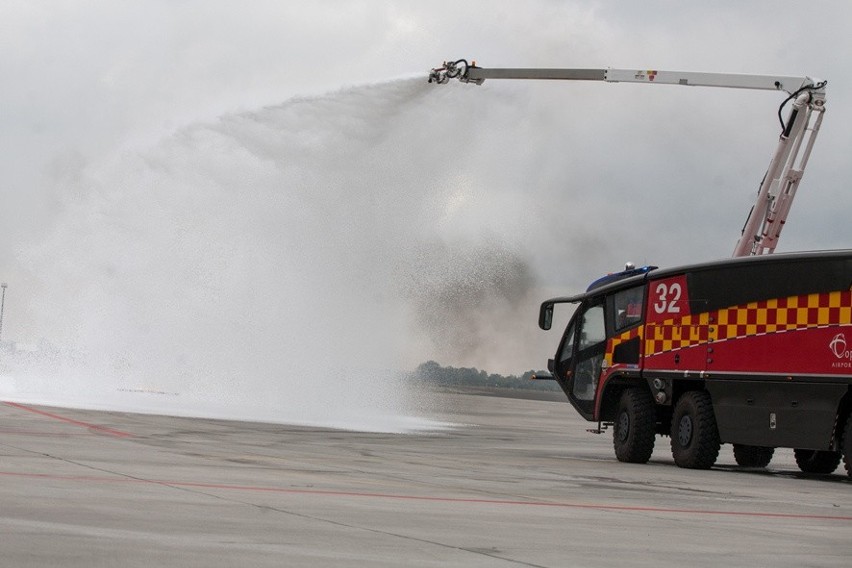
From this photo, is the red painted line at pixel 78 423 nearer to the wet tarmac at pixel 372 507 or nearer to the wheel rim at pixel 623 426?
the wet tarmac at pixel 372 507

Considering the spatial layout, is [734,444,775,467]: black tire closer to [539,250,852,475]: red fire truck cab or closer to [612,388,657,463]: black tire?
[539,250,852,475]: red fire truck cab

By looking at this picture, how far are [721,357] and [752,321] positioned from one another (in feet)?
2.78

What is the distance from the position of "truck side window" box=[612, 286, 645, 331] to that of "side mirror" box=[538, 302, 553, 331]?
188 centimetres

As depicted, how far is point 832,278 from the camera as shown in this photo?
16.9 metres

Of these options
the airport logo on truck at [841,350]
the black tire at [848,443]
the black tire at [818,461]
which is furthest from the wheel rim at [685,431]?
the airport logo on truck at [841,350]

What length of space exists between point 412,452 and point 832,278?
6533mm

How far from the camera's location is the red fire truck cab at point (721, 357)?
17.2 m

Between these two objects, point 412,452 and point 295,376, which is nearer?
point 412,452

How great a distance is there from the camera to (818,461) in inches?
813

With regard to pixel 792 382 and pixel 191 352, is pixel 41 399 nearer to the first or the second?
pixel 191 352

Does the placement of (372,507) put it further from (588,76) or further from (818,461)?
(588,76)

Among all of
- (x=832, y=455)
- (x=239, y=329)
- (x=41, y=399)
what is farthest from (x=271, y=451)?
(x=239, y=329)

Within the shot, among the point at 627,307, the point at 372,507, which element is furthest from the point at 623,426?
the point at 372,507

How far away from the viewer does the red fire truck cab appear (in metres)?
17.2
